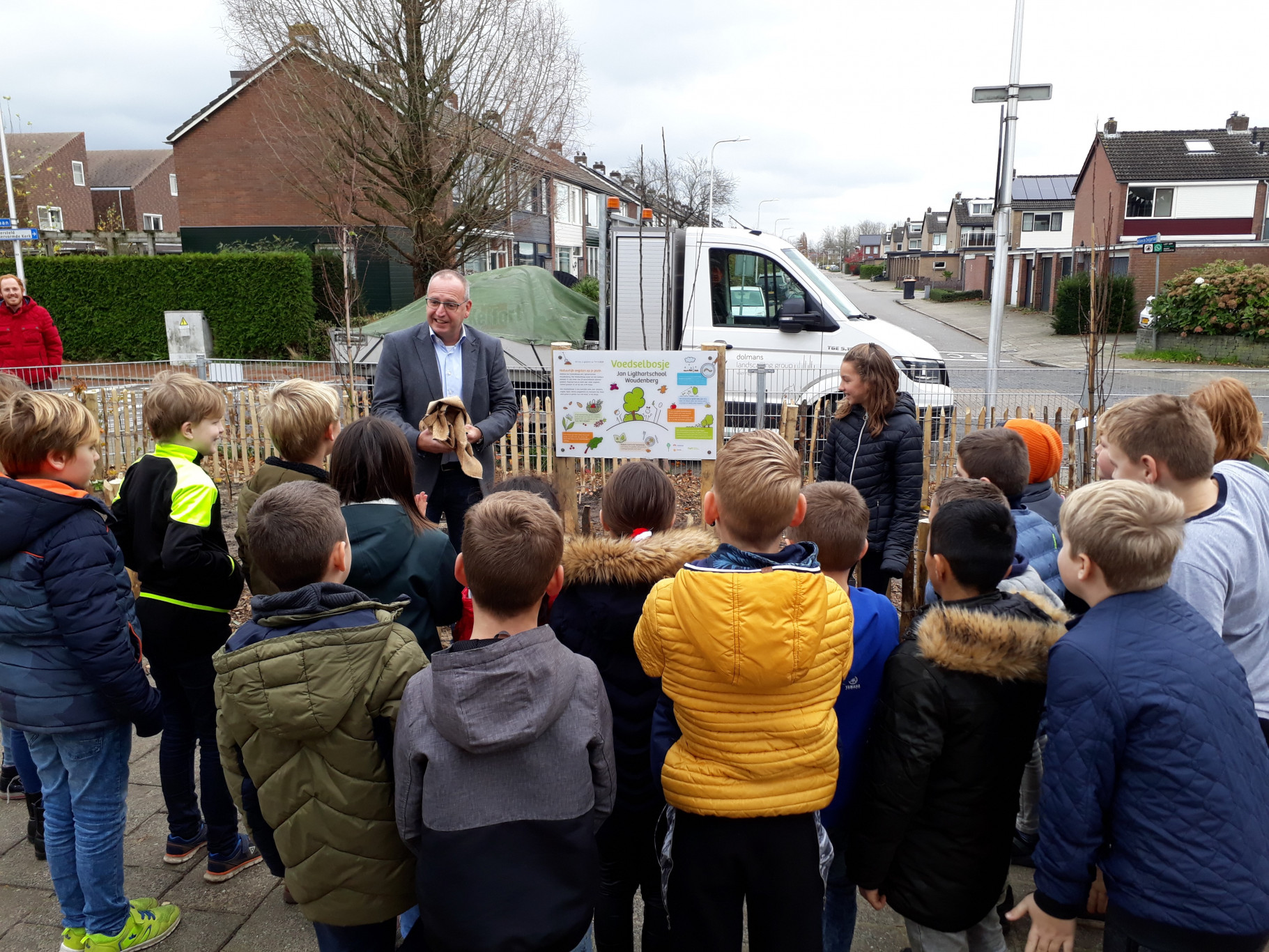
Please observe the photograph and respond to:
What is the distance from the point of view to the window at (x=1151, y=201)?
4403cm

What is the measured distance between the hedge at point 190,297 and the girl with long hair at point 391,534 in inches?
787

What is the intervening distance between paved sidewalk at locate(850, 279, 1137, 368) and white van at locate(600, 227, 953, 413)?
342 inches

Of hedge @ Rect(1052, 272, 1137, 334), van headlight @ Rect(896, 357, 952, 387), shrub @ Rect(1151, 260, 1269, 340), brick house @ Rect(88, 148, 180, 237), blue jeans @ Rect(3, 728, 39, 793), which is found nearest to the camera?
blue jeans @ Rect(3, 728, 39, 793)

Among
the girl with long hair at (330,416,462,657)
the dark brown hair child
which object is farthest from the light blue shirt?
the dark brown hair child

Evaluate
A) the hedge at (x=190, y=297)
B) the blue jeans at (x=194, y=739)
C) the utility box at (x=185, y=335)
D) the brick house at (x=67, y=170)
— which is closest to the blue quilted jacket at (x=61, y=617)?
the blue jeans at (x=194, y=739)

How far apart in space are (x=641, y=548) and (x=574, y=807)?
700 millimetres

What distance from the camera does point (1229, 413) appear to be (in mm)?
2850

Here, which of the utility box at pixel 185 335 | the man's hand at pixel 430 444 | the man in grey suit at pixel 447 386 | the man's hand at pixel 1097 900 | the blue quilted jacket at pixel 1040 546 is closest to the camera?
the man's hand at pixel 1097 900

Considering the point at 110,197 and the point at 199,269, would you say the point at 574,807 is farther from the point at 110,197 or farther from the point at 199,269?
the point at 110,197

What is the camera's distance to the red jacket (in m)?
8.97

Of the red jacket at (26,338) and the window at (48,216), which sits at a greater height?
the window at (48,216)

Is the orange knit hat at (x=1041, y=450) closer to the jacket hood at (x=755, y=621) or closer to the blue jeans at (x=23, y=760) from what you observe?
the jacket hood at (x=755, y=621)

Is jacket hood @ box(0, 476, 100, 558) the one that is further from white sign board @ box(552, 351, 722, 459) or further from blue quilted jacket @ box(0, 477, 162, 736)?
white sign board @ box(552, 351, 722, 459)

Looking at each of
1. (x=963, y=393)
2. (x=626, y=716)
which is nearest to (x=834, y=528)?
(x=626, y=716)
